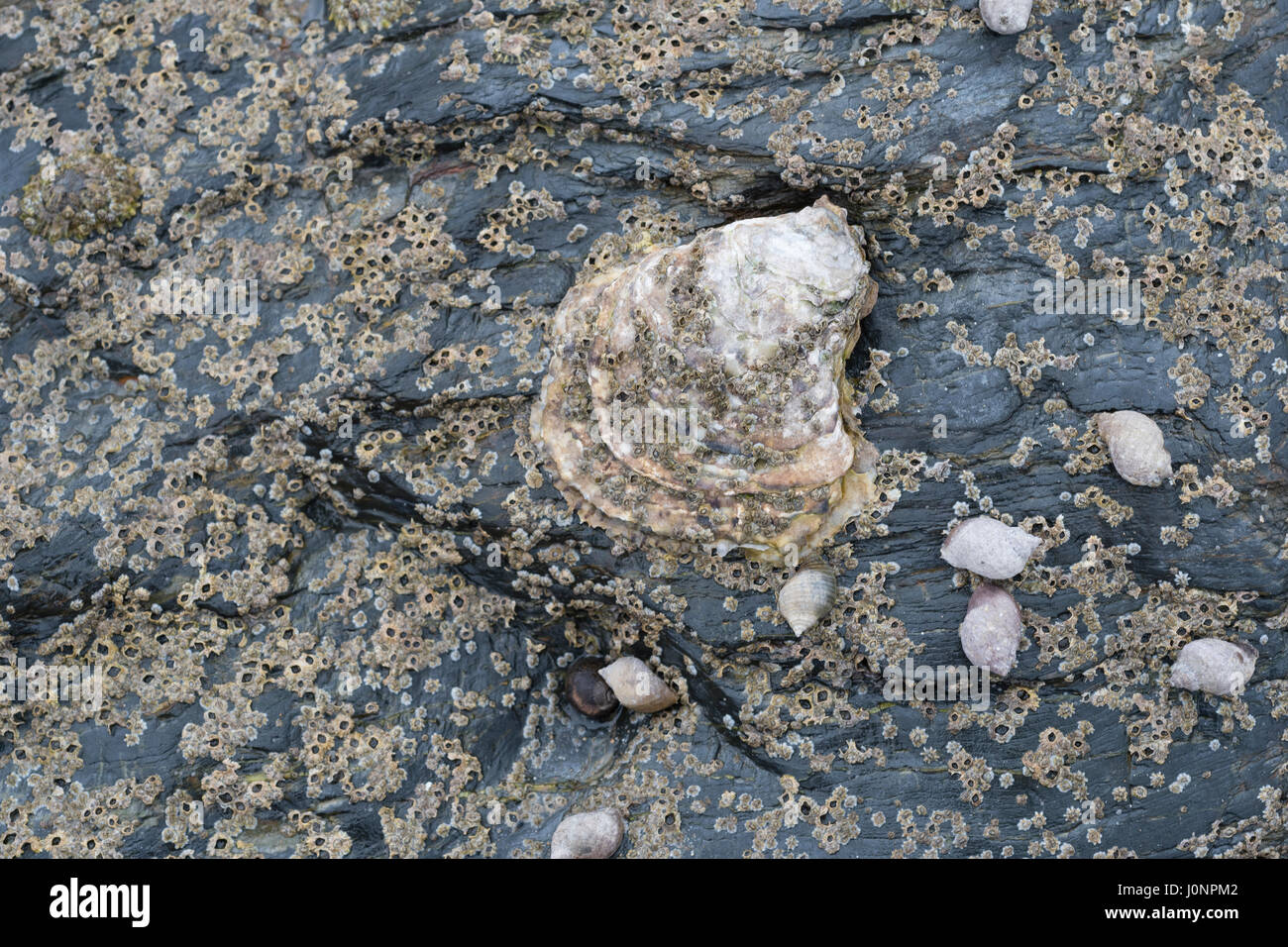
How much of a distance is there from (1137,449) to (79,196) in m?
4.90

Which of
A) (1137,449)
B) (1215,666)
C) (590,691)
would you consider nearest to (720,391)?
(590,691)

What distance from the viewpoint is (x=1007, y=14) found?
13.7 ft

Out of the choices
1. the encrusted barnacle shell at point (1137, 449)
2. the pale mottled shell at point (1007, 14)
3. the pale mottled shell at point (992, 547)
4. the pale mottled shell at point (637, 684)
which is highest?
the pale mottled shell at point (1007, 14)

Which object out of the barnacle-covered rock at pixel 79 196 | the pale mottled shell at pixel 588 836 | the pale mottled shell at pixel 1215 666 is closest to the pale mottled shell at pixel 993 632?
the pale mottled shell at pixel 1215 666

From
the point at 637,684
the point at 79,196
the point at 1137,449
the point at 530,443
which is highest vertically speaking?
the point at 79,196

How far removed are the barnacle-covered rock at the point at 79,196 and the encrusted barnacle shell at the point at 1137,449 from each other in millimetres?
4593

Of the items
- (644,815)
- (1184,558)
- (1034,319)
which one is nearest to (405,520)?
(644,815)

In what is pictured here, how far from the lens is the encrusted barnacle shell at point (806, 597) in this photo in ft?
13.4

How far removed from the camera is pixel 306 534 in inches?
179

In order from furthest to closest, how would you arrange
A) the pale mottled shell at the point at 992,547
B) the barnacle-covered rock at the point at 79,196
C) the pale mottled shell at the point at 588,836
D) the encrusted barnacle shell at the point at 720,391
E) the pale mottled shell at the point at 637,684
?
the barnacle-covered rock at the point at 79,196 < the pale mottled shell at the point at 637,684 < the pale mottled shell at the point at 588,836 < the pale mottled shell at the point at 992,547 < the encrusted barnacle shell at the point at 720,391

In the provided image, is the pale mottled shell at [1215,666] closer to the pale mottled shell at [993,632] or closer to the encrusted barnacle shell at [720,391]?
the pale mottled shell at [993,632]

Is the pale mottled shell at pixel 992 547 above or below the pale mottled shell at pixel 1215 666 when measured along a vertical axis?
above

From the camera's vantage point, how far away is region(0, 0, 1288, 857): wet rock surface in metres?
4.25

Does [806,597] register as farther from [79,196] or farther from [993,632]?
[79,196]
